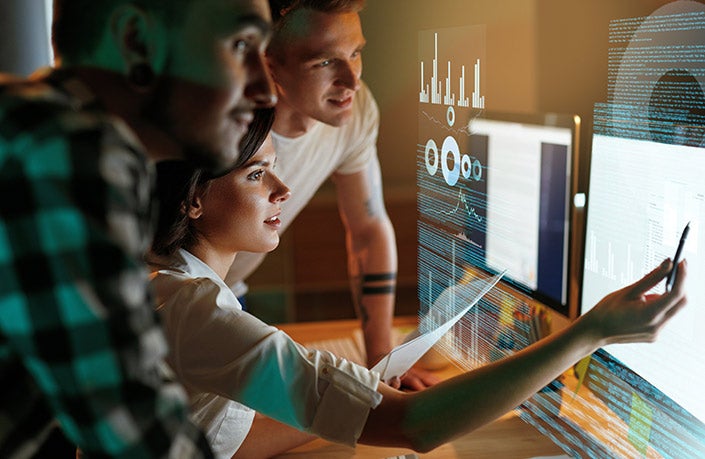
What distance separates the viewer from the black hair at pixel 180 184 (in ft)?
3.18

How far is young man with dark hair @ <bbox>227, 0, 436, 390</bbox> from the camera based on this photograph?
124cm

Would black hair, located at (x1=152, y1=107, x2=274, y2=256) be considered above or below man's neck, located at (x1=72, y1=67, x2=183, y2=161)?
below

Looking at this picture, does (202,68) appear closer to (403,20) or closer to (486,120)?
(486,120)

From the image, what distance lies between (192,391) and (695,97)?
24.8 inches

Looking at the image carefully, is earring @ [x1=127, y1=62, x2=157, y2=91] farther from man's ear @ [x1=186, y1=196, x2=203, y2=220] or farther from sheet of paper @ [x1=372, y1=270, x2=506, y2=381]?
sheet of paper @ [x1=372, y1=270, x2=506, y2=381]

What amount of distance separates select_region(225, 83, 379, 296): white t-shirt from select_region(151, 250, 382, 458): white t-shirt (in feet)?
1.89

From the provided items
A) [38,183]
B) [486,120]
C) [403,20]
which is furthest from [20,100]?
[403,20]

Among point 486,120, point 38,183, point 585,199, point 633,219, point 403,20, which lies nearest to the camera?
point 38,183

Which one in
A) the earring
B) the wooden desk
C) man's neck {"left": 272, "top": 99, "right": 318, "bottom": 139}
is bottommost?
the wooden desk

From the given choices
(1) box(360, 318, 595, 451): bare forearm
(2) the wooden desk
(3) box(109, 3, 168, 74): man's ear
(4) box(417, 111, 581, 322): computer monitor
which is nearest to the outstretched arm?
(1) box(360, 318, 595, 451): bare forearm

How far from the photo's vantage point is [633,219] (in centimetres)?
85

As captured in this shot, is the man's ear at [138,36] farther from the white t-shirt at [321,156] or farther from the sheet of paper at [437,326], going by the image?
the white t-shirt at [321,156]

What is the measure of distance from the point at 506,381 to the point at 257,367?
0.25 meters

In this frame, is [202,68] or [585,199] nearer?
[202,68]
